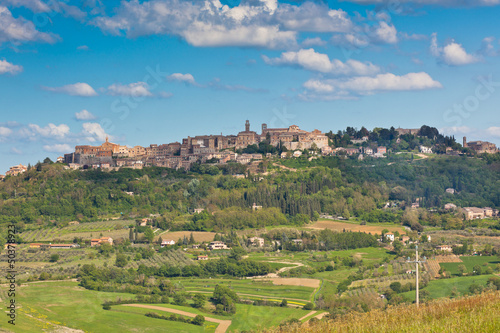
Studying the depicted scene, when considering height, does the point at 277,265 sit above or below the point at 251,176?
below

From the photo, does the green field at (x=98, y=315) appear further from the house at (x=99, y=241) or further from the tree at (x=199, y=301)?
the house at (x=99, y=241)

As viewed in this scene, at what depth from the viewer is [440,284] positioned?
117 feet

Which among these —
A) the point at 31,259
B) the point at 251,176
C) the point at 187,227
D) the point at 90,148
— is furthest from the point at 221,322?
the point at 90,148

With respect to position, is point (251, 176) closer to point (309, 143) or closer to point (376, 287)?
point (309, 143)

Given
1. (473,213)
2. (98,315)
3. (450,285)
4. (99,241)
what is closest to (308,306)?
(450,285)

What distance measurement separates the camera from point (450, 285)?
116 ft

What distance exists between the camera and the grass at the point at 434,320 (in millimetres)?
13062

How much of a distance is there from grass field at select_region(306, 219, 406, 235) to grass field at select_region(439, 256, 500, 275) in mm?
11208

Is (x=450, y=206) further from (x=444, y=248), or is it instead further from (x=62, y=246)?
(x=62, y=246)

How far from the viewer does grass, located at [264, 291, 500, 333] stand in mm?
13062

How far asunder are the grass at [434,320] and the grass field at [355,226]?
42.3 meters

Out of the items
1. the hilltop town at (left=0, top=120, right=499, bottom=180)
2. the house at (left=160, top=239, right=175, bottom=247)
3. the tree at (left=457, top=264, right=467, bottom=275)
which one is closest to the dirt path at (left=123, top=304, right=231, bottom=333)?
the tree at (left=457, top=264, right=467, bottom=275)

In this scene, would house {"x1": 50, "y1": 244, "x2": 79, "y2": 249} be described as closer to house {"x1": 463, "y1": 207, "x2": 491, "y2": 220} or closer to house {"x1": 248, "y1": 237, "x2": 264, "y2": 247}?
house {"x1": 248, "y1": 237, "x2": 264, "y2": 247}

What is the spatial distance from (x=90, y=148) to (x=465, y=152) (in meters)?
53.3
